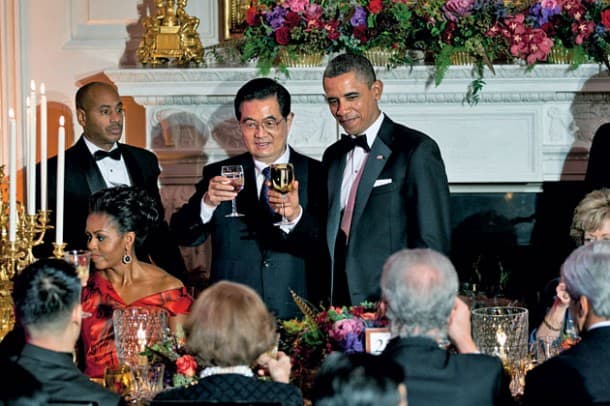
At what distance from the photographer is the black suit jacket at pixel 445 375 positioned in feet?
9.21

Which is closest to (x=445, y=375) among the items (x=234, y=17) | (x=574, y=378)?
(x=574, y=378)

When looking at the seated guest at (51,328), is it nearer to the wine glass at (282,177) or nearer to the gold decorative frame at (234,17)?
the wine glass at (282,177)

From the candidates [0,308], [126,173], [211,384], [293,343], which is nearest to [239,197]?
[126,173]

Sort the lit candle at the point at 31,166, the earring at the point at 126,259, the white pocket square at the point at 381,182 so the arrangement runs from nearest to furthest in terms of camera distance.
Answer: the lit candle at the point at 31,166
the earring at the point at 126,259
the white pocket square at the point at 381,182

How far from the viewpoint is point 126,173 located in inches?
208

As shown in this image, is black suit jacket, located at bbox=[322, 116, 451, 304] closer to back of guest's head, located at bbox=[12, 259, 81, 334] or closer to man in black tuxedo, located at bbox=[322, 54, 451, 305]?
man in black tuxedo, located at bbox=[322, 54, 451, 305]

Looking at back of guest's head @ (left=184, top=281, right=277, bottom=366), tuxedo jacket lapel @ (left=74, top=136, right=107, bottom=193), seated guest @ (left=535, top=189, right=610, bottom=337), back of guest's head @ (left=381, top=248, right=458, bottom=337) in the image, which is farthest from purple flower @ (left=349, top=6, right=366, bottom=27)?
back of guest's head @ (left=184, top=281, right=277, bottom=366)

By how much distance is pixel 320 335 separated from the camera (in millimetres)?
3443

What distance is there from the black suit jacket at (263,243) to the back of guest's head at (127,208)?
228 millimetres

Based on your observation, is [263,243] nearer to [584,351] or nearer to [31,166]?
[31,166]

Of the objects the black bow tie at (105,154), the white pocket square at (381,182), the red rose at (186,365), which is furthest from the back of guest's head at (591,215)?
the black bow tie at (105,154)

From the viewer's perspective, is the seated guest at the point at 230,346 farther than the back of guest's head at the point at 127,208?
No

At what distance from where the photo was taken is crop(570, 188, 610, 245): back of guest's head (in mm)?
4133

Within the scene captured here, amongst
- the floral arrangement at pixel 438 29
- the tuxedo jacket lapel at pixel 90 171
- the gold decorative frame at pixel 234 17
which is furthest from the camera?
the gold decorative frame at pixel 234 17
